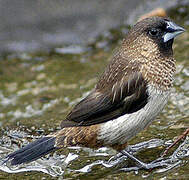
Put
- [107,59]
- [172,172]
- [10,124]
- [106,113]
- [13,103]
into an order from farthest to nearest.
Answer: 1. [107,59]
2. [13,103]
3. [10,124]
4. [106,113]
5. [172,172]

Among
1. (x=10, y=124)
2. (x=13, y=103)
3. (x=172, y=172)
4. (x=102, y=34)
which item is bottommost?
(x=172, y=172)

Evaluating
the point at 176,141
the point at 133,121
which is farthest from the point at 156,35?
the point at 176,141

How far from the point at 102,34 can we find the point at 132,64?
370cm

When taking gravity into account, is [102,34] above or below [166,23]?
above

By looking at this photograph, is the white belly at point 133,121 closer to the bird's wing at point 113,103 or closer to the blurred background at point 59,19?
the bird's wing at point 113,103

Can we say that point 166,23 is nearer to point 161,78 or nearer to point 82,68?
point 161,78

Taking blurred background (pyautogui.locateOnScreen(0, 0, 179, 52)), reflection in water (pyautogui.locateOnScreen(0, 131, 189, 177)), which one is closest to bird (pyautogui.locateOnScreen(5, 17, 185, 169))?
reflection in water (pyautogui.locateOnScreen(0, 131, 189, 177))

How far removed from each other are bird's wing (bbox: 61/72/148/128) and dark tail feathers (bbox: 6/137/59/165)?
224 mm

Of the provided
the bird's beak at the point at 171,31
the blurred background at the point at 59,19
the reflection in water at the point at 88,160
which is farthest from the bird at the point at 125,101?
the blurred background at the point at 59,19

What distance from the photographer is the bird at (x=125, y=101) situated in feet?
13.4

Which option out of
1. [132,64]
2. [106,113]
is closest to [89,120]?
[106,113]

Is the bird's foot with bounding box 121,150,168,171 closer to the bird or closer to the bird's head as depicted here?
the bird

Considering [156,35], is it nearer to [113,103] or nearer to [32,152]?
[113,103]

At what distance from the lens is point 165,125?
193 inches
